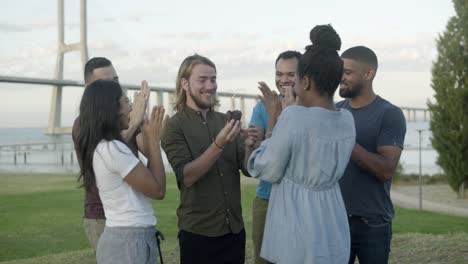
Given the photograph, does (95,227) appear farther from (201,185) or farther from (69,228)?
(69,228)

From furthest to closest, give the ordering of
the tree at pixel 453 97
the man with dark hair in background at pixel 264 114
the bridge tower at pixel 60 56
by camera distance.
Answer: the bridge tower at pixel 60 56, the tree at pixel 453 97, the man with dark hair in background at pixel 264 114

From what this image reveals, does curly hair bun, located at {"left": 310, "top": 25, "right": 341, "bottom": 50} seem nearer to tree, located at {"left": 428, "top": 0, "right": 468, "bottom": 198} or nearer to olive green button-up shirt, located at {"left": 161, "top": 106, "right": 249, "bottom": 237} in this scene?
olive green button-up shirt, located at {"left": 161, "top": 106, "right": 249, "bottom": 237}

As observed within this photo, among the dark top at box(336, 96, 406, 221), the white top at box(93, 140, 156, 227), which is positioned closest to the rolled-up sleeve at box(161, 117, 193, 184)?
the white top at box(93, 140, 156, 227)

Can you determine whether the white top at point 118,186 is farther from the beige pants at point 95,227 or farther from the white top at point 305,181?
the beige pants at point 95,227

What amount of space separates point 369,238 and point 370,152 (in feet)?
1.30

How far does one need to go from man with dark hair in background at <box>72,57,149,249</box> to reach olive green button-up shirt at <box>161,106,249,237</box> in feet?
0.55

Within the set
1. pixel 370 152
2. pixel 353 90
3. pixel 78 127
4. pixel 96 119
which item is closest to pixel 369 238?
pixel 370 152

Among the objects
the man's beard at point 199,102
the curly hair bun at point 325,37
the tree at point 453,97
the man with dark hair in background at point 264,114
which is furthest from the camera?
the tree at point 453,97

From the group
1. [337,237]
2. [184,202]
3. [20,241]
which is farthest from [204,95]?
[20,241]

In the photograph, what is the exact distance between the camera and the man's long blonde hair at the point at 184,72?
10.5 ft

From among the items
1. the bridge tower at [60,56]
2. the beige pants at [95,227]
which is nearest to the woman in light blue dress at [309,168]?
the beige pants at [95,227]

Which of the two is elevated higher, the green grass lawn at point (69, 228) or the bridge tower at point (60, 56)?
the bridge tower at point (60, 56)

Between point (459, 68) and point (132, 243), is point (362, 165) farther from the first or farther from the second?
point (459, 68)

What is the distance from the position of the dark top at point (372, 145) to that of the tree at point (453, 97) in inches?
589
